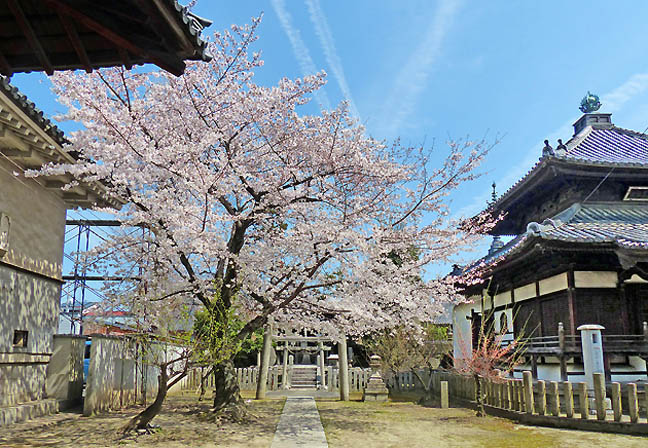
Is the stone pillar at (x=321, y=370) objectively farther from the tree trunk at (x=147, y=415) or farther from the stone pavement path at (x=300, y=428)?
the tree trunk at (x=147, y=415)

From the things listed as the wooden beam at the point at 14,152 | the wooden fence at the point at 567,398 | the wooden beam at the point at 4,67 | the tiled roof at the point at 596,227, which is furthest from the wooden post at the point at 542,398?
the wooden beam at the point at 14,152

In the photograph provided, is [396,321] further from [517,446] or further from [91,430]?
[91,430]

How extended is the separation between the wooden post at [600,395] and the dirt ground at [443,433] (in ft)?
1.36

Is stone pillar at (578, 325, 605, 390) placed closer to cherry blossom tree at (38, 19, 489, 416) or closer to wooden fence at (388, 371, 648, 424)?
wooden fence at (388, 371, 648, 424)

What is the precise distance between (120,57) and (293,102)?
561cm

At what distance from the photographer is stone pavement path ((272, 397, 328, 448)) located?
8.34 meters

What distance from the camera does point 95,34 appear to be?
4.46 meters

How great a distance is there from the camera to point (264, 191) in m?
10.2

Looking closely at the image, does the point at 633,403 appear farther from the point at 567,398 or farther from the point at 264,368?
the point at 264,368

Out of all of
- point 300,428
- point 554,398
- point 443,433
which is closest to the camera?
point 443,433

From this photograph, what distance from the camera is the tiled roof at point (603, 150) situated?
12977mm

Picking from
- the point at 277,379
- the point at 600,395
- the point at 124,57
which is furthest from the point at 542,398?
the point at 277,379

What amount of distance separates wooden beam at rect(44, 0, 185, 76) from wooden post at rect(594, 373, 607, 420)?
8666 millimetres

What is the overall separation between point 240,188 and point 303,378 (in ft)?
45.2
